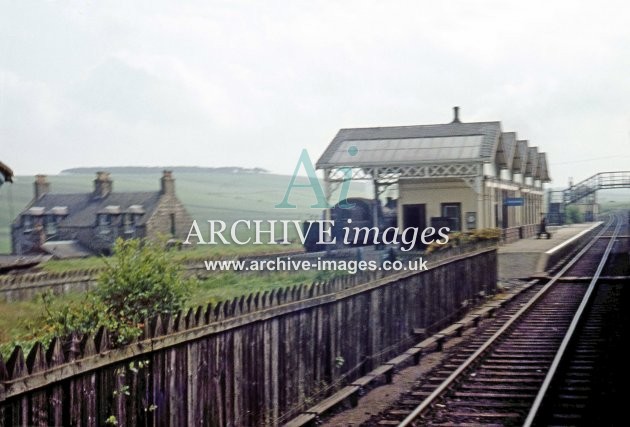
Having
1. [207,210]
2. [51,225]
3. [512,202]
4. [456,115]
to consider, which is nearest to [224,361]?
[207,210]

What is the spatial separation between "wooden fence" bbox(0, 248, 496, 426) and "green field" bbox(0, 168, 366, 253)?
114cm

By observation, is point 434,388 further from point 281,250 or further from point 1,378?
point 1,378

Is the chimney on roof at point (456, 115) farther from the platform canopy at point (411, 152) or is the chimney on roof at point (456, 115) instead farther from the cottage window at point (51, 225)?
the cottage window at point (51, 225)

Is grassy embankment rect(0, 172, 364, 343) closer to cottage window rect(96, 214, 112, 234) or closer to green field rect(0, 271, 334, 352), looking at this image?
green field rect(0, 271, 334, 352)

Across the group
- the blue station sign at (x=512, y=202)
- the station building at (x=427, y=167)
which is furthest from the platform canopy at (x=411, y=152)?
the blue station sign at (x=512, y=202)

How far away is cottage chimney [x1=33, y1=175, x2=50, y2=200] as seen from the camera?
7671mm

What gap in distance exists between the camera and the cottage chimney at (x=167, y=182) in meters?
8.52

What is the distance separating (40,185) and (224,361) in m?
2.76

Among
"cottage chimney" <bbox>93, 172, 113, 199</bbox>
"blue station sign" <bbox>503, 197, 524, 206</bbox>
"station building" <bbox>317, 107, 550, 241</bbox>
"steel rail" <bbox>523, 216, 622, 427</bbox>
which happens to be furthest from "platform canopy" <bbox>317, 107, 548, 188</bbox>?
"blue station sign" <bbox>503, 197, 524, 206</bbox>

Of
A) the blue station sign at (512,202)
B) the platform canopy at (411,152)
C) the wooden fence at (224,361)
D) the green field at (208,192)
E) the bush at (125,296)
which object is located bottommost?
the wooden fence at (224,361)

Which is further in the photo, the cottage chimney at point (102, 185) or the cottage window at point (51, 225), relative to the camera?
the cottage chimney at point (102, 185)

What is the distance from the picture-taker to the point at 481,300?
17.2 metres

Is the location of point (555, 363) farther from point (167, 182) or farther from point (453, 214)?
point (167, 182)

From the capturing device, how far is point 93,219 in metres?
8.20
